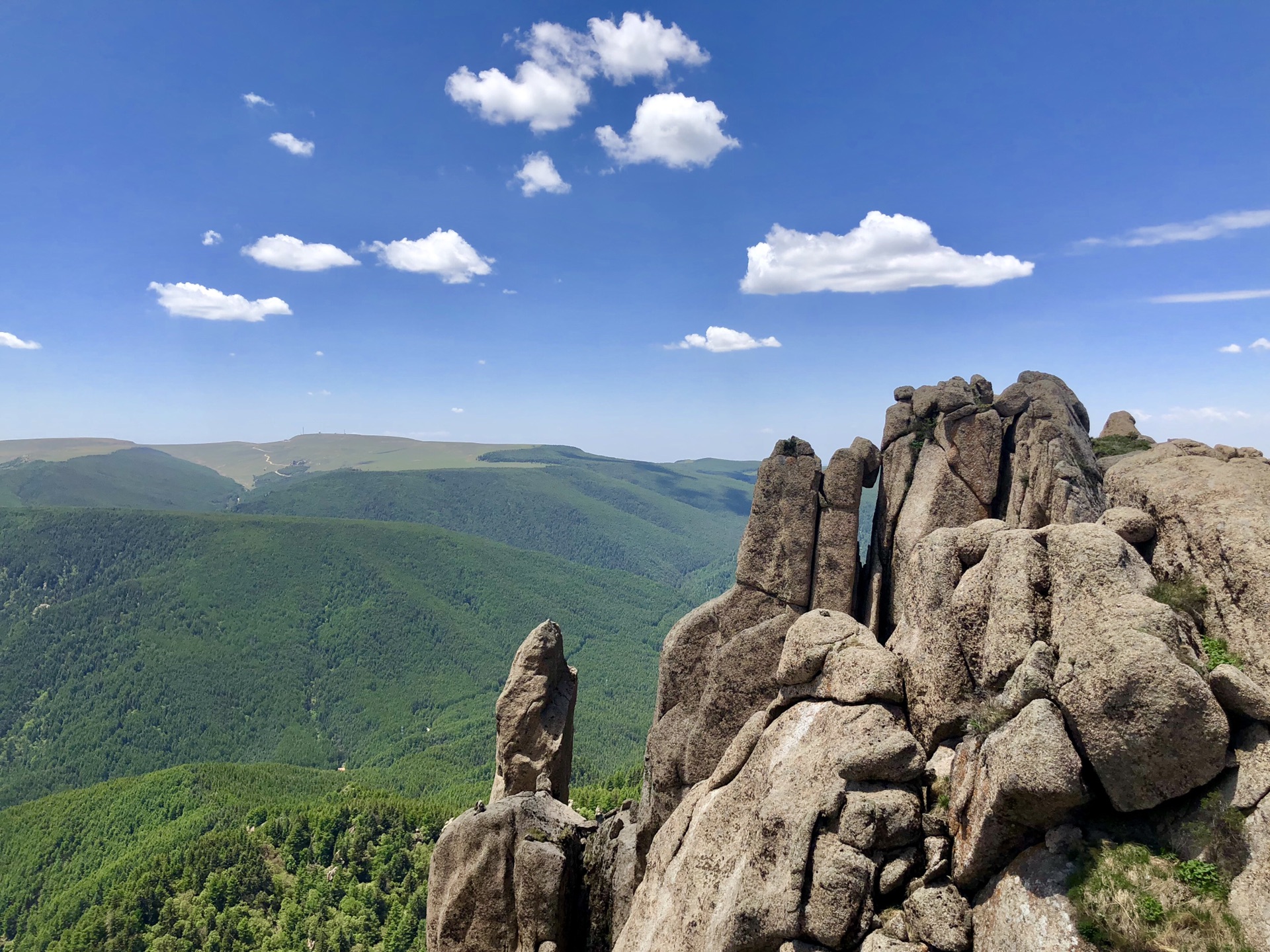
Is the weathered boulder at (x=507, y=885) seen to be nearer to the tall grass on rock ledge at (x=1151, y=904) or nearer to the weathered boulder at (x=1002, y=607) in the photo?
the weathered boulder at (x=1002, y=607)

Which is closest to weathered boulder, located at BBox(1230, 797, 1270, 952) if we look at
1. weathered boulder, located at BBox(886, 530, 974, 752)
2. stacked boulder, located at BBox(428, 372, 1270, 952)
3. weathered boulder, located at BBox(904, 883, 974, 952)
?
stacked boulder, located at BBox(428, 372, 1270, 952)

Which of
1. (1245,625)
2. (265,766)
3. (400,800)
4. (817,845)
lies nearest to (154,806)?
(265,766)

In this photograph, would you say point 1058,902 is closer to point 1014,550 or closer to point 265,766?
point 1014,550

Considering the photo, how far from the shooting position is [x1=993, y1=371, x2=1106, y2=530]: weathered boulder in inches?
1262

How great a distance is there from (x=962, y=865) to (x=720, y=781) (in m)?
10.5

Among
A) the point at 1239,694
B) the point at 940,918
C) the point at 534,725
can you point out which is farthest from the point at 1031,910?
the point at 534,725

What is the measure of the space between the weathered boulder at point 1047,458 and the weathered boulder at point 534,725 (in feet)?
84.3

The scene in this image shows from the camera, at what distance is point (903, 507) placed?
3712 centimetres

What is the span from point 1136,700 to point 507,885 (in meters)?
26.6

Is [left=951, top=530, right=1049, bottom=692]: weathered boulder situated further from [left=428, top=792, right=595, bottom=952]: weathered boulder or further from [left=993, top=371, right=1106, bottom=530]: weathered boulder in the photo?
[left=428, top=792, right=595, bottom=952]: weathered boulder

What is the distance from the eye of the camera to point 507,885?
104 ft

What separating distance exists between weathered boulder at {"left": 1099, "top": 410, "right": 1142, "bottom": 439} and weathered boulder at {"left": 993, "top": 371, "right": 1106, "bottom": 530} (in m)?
8.05

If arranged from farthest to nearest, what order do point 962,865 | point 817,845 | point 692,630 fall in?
point 692,630, point 817,845, point 962,865

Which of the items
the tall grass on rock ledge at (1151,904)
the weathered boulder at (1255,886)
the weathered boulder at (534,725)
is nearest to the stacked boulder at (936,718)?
the weathered boulder at (1255,886)
